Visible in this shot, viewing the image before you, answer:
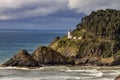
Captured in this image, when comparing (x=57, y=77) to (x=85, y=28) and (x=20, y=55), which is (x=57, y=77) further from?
(x=85, y=28)

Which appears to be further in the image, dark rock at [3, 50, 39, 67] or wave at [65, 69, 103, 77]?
dark rock at [3, 50, 39, 67]

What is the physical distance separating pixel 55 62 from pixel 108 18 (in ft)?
119

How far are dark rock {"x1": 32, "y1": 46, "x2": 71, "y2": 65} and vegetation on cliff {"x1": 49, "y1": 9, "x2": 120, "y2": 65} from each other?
6.24 metres

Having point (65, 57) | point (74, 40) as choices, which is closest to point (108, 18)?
point (74, 40)

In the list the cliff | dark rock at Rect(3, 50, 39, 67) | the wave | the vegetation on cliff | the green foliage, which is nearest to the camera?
the wave

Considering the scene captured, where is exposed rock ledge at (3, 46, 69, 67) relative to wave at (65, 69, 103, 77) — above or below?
above

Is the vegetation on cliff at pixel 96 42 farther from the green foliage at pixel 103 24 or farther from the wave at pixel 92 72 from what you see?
the wave at pixel 92 72

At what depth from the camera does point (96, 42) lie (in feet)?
505

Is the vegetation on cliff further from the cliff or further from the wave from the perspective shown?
the wave

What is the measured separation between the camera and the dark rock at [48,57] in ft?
457

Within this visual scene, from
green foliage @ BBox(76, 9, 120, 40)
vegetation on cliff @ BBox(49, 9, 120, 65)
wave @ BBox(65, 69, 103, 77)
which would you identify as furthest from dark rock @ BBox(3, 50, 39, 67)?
green foliage @ BBox(76, 9, 120, 40)

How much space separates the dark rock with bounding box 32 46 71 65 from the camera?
457 ft

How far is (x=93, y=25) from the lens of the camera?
167500mm

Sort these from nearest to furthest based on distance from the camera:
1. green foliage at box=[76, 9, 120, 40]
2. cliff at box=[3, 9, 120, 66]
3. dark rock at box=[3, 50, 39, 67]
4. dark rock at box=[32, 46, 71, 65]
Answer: dark rock at box=[3, 50, 39, 67]
cliff at box=[3, 9, 120, 66]
dark rock at box=[32, 46, 71, 65]
green foliage at box=[76, 9, 120, 40]
